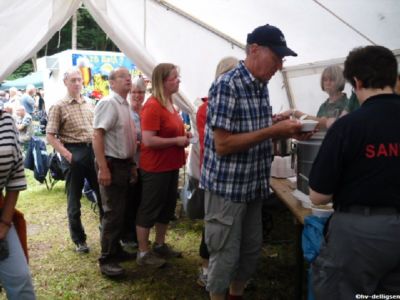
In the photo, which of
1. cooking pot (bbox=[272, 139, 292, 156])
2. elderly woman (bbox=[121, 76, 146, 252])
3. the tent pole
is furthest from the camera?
the tent pole

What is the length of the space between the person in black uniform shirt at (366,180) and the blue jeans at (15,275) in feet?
4.82

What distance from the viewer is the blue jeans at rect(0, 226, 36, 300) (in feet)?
6.23

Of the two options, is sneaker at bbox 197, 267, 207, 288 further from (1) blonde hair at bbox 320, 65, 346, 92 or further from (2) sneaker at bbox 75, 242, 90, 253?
(1) blonde hair at bbox 320, 65, 346, 92

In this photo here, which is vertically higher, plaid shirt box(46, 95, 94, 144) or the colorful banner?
the colorful banner

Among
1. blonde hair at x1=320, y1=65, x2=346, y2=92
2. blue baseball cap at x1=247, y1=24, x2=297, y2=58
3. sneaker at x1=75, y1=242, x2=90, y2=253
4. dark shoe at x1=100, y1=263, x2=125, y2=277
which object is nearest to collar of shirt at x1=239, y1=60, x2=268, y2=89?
blue baseball cap at x1=247, y1=24, x2=297, y2=58

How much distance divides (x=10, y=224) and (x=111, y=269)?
161 centimetres

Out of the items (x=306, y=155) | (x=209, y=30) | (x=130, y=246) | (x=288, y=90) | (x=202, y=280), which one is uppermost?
(x=209, y=30)

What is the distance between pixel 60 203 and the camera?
6.11 meters

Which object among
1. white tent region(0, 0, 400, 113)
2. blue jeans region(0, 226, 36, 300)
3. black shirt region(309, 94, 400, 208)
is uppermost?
white tent region(0, 0, 400, 113)

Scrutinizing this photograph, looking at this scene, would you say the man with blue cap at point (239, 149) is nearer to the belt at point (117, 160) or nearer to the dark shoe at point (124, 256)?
the belt at point (117, 160)

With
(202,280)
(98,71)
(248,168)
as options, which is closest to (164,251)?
(202,280)

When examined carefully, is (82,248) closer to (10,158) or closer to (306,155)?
(10,158)

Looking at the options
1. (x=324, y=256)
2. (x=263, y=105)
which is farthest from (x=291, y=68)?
(x=324, y=256)

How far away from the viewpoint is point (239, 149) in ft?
6.65
